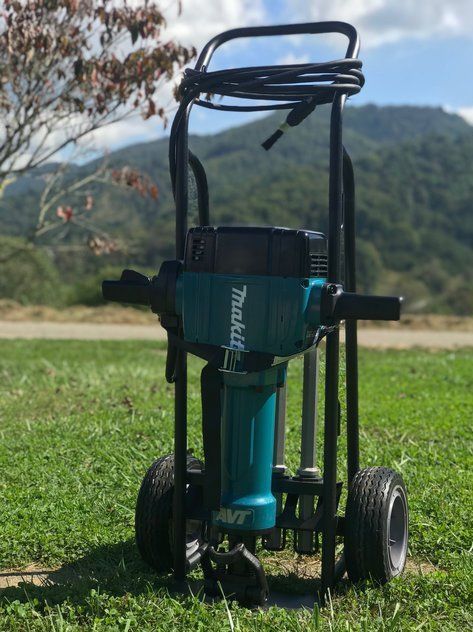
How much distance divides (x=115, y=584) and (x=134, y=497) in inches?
39.9

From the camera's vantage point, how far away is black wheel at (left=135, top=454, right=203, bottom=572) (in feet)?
10.1

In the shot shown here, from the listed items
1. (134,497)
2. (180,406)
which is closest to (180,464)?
(180,406)

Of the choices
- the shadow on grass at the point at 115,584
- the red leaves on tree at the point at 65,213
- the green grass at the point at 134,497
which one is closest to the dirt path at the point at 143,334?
the green grass at the point at 134,497

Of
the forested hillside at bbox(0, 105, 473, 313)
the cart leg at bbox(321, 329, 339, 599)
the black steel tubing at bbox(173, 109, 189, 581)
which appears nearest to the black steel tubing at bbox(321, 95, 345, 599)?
the cart leg at bbox(321, 329, 339, 599)

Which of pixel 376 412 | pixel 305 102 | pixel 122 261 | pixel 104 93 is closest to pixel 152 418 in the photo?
pixel 376 412

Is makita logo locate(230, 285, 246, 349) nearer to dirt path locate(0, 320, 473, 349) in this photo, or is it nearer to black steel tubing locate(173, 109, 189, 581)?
black steel tubing locate(173, 109, 189, 581)

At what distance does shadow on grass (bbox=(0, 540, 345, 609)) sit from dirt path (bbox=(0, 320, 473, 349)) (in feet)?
33.8

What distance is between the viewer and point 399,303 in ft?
8.46

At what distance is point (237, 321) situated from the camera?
2662 millimetres

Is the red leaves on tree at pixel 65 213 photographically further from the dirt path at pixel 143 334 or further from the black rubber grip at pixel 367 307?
the dirt path at pixel 143 334

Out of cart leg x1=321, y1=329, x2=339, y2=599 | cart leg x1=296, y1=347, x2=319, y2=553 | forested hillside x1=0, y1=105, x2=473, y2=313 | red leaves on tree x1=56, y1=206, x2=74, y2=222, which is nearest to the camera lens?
cart leg x1=321, y1=329, x2=339, y2=599

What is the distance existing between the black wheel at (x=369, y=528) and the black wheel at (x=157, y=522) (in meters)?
0.58

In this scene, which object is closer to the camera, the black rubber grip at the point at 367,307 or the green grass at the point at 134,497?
the black rubber grip at the point at 367,307

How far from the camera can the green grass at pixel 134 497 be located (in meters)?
2.76
